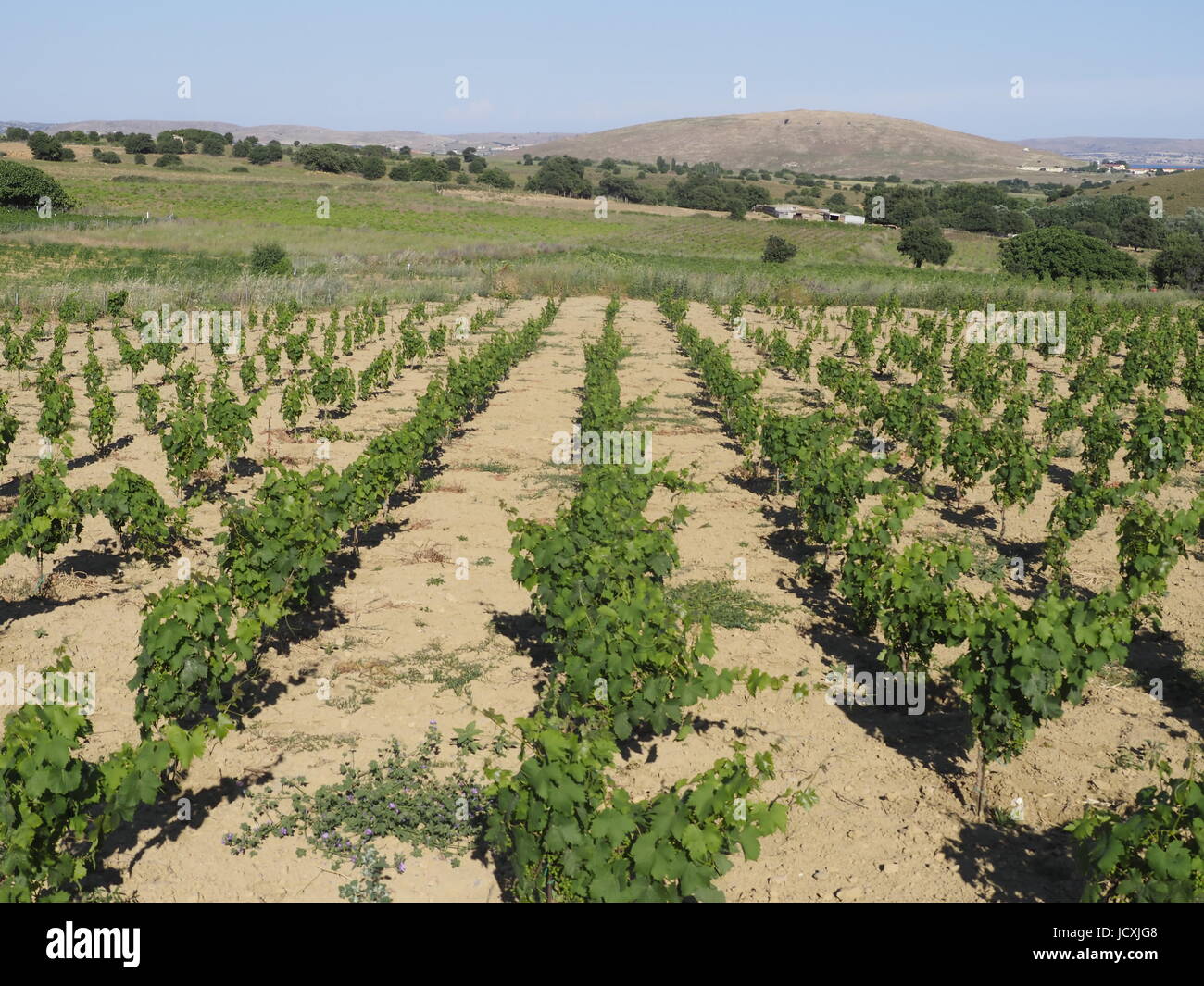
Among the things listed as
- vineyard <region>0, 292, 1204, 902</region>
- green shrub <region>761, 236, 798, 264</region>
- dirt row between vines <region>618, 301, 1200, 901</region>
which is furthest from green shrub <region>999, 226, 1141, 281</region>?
dirt row between vines <region>618, 301, 1200, 901</region>

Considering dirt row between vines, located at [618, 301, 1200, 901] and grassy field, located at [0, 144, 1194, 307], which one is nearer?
dirt row between vines, located at [618, 301, 1200, 901]

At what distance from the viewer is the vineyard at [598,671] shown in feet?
15.0

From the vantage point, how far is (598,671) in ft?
20.2

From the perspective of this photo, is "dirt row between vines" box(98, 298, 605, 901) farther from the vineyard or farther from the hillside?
the hillside

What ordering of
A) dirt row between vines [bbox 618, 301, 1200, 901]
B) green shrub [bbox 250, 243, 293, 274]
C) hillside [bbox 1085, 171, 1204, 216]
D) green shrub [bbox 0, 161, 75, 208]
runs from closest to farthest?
dirt row between vines [bbox 618, 301, 1200, 901], green shrub [bbox 250, 243, 293, 274], green shrub [bbox 0, 161, 75, 208], hillside [bbox 1085, 171, 1204, 216]

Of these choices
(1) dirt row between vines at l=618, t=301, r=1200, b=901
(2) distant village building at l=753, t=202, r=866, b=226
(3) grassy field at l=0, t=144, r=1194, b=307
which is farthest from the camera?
(2) distant village building at l=753, t=202, r=866, b=226

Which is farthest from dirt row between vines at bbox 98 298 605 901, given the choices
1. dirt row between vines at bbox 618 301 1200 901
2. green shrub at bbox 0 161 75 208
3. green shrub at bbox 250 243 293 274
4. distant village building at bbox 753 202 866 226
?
distant village building at bbox 753 202 866 226

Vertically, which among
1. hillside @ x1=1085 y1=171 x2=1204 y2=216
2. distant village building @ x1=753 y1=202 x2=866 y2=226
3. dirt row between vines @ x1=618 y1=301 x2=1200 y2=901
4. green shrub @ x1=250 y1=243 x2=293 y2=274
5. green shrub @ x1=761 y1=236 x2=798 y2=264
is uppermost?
hillside @ x1=1085 y1=171 x2=1204 y2=216

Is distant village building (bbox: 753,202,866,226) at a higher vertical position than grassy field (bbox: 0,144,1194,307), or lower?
higher

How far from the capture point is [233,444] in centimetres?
1206

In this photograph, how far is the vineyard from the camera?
4.57 meters

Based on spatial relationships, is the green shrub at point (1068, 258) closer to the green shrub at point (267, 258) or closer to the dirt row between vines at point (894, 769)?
the green shrub at point (267, 258)

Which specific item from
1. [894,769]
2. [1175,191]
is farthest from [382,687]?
[1175,191]
